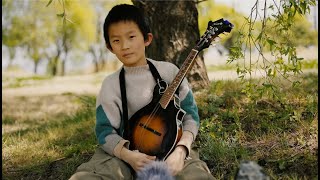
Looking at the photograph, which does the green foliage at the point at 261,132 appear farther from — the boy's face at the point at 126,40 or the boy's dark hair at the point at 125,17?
the boy's dark hair at the point at 125,17

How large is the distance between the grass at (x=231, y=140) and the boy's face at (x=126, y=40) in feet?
3.31

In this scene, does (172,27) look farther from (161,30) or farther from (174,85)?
(174,85)

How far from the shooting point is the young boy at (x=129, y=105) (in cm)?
271

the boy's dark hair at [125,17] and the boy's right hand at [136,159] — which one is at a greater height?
the boy's dark hair at [125,17]

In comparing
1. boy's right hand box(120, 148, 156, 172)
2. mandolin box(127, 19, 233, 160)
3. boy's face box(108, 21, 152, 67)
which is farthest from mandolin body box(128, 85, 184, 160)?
boy's face box(108, 21, 152, 67)

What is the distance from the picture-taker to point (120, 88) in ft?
9.86

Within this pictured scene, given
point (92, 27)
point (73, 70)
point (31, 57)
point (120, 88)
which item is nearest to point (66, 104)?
point (120, 88)

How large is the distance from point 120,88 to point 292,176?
128 centimetres

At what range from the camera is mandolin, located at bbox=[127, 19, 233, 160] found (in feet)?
9.30

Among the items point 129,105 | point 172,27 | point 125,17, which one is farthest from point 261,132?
point 172,27

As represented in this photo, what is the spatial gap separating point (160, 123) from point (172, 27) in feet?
7.15

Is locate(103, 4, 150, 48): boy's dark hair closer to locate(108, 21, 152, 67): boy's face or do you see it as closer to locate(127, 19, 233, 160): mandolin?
locate(108, 21, 152, 67): boy's face

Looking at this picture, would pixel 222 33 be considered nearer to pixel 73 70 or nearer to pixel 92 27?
pixel 92 27

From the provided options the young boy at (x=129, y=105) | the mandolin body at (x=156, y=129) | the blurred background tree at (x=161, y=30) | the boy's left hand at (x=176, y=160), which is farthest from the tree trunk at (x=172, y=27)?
the boy's left hand at (x=176, y=160)
